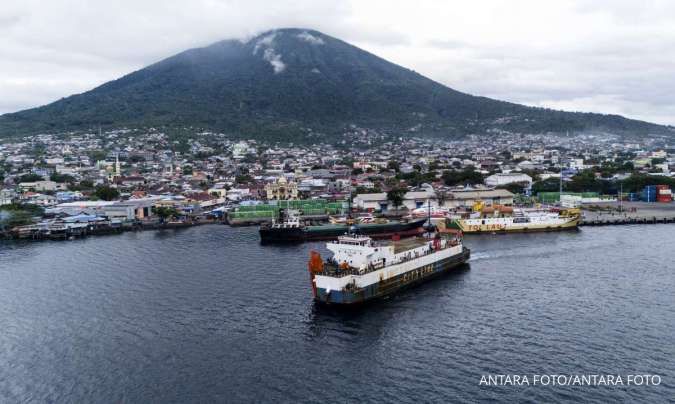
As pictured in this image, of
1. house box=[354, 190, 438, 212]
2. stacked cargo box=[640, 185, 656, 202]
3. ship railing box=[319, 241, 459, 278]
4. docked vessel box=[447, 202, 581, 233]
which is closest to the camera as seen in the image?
ship railing box=[319, 241, 459, 278]

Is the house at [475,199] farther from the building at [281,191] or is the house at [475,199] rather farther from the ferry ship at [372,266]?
the ferry ship at [372,266]

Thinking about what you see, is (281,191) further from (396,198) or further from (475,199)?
(475,199)

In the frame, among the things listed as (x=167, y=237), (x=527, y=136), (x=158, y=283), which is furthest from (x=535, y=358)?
(x=527, y=136)

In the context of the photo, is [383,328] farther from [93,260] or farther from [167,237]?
[167,237]

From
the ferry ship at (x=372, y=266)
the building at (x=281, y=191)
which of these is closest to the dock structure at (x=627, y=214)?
the ferry ship at (x=372, y=266)

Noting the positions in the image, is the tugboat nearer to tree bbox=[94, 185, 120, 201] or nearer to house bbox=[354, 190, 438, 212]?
house bbox=[354, 190, 438, 212]

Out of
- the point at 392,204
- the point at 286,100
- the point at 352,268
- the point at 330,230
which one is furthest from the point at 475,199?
the point at 286,100

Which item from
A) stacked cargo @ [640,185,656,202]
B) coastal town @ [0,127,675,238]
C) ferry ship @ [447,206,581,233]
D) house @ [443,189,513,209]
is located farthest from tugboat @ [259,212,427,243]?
stacked cargo @ [640,185,656,202]

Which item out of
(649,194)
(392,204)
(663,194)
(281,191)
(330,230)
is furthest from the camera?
(281,191)
